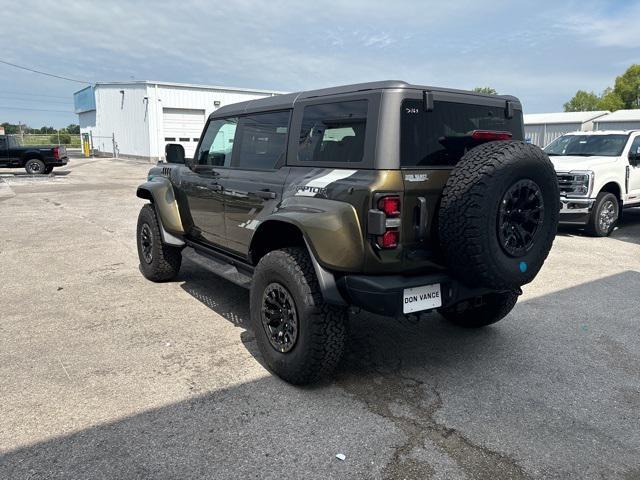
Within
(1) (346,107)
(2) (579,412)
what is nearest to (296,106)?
(1) (346,107)

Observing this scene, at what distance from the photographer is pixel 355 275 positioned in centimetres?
301

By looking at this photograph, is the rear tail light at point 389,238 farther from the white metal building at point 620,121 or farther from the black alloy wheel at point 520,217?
the white metal building at point 620,121

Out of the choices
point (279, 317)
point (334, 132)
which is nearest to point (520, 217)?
point (334, 132)

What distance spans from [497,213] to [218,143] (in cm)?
286

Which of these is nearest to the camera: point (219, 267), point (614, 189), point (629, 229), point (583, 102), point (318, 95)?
point (318, 95)

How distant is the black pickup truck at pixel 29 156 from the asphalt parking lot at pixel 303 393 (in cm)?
1883

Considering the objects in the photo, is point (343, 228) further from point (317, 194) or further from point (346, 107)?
point (346, 107)

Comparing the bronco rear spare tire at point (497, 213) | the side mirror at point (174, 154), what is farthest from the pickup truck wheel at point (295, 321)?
the side mirror at point (174, 154)

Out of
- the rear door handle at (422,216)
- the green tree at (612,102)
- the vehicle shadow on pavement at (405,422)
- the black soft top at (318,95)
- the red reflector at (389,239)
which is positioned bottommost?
the vehicle shadow on pavement at (405,422)

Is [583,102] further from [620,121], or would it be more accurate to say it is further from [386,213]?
[386,213]

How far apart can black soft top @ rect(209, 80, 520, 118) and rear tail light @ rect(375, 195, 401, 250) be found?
27.6 inches

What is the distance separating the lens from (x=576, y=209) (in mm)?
8664

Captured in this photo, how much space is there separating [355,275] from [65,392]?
2.01 metres

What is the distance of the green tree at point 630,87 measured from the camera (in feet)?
149
